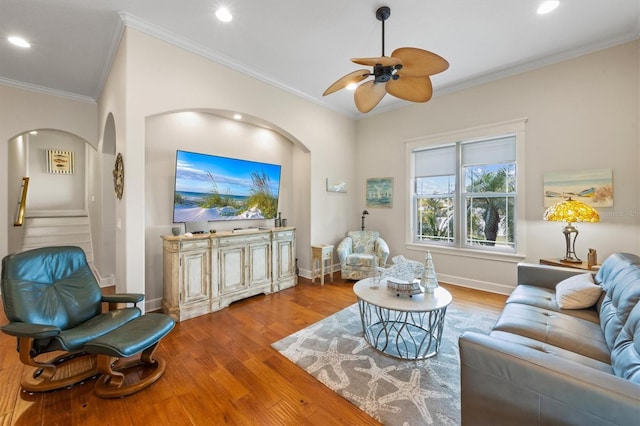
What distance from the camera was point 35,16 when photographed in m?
2.53

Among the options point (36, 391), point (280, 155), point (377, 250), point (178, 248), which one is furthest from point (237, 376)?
point (280, 155)

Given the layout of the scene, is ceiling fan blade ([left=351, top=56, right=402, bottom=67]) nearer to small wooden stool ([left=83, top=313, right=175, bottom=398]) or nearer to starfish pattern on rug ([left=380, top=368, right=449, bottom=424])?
starfish pattern on rug ([left=380, top=368, right=449, bottom=424])

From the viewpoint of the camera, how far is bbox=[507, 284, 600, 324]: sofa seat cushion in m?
2.01

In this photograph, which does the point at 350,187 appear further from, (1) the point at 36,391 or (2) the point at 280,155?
(1) the point at 36,391

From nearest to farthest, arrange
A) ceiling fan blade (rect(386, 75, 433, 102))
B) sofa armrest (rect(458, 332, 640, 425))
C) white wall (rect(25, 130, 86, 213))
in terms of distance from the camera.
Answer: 1. sofa armrest (rect(458, 332, 640, 425))
2. ceiling fan blade (rect(386, 75, 433, 102))
3. white wall (rect(25, 130, 86, 213))

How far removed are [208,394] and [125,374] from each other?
2.53 ft

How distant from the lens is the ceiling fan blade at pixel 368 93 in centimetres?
249

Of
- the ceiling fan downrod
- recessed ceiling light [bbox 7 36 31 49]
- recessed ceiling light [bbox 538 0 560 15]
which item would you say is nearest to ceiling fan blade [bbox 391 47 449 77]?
the ceiling fan downrod

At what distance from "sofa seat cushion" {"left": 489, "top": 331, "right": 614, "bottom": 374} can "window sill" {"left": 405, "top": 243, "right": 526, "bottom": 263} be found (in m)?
2.43

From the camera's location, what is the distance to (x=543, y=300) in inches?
89.0

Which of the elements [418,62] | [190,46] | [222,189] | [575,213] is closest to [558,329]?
[575,213]

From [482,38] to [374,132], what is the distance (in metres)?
2.44

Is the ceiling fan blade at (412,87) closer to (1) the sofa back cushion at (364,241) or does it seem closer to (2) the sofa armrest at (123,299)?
(1) the sofa back cushion at (364,241)

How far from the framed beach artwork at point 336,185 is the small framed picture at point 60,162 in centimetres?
698
